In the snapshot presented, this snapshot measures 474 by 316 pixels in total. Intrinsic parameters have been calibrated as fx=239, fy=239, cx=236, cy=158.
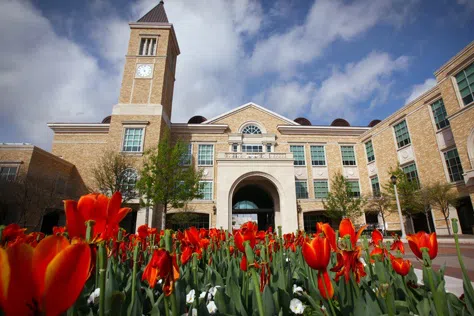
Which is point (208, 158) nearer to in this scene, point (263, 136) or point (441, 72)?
point (263, 136)

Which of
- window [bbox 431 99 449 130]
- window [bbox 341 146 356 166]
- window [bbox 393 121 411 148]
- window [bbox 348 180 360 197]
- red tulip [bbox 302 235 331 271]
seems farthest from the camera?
window [bbox 341 146 356 166]

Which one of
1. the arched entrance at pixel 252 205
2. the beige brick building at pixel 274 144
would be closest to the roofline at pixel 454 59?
Result: the beige brick building at pixel 274 144

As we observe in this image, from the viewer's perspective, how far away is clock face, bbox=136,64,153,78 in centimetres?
2356

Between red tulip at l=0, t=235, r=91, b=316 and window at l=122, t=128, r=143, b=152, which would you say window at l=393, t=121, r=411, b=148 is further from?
red tulip at l=0, t=235, r=91, b=316

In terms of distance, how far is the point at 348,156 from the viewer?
2548 centimetres

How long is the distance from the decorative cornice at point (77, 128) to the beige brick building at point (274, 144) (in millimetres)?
95

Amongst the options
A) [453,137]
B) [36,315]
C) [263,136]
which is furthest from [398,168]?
[36,315]

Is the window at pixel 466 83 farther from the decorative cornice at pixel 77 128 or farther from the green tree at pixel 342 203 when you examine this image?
the decorative cornice at pixel 77 128

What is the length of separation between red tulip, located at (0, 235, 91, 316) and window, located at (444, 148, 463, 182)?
72.0 feet

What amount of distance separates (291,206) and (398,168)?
9912mm

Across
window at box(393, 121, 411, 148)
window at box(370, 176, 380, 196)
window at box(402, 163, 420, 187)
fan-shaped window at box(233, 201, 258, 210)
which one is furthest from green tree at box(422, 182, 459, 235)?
fan-shaped window at box(233, 201, 258, 210)

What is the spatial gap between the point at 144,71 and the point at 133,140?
7.32m

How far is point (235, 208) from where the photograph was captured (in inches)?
979


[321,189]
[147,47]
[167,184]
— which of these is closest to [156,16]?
[147,47]
